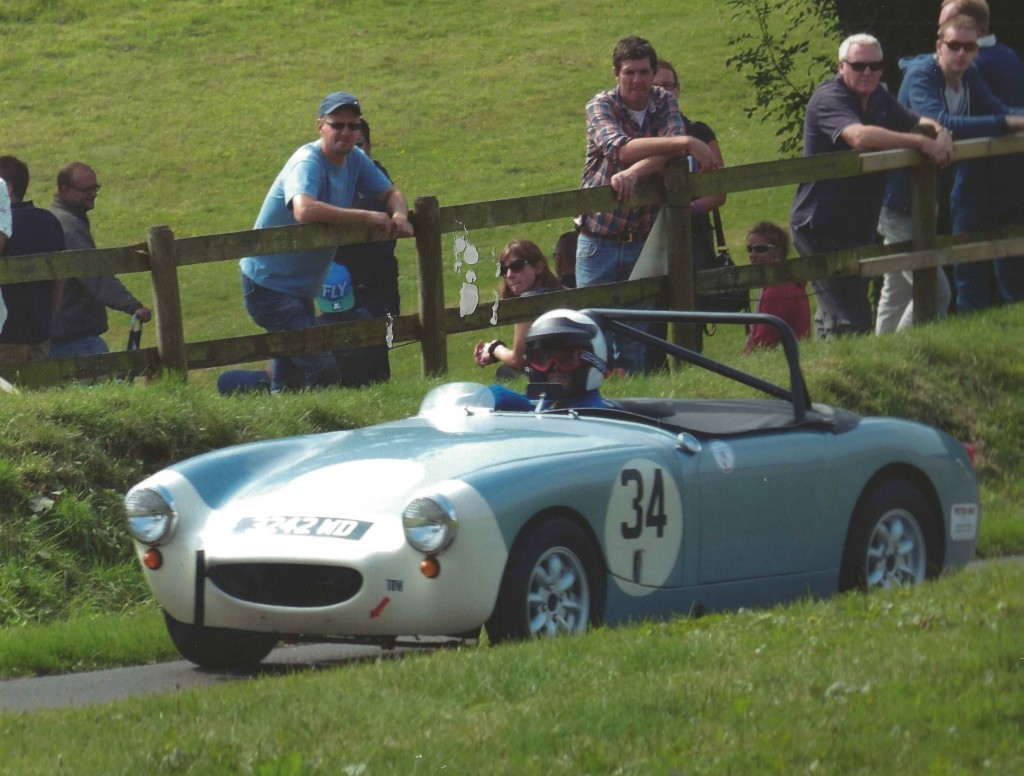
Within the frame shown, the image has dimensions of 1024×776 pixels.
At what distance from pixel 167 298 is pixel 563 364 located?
3363 millimetres

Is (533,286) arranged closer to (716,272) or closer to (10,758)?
(716,272)

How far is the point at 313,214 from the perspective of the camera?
10.7 m

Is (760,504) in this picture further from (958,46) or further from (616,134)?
(958,46)

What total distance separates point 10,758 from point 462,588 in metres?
1.85

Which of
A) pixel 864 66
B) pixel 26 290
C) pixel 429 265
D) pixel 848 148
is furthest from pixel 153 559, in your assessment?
pixel 848 148

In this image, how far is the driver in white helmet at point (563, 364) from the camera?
770cm

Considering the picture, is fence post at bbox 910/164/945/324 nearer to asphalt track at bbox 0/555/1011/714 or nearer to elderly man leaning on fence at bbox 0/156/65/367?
elderly man leaning on fence at bbox 0/156/65/367

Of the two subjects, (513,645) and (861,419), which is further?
(861,419)

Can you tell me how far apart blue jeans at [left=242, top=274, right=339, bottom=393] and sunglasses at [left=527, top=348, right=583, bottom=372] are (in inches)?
135

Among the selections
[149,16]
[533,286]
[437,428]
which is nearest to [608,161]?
[533,286]

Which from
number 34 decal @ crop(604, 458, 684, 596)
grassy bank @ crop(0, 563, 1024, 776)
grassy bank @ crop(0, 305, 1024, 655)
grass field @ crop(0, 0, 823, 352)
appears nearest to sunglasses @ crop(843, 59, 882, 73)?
grassy bank @ crop(0, 305, 1024, 655)

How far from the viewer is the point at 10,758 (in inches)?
199

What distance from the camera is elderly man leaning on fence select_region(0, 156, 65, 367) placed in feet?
36.0

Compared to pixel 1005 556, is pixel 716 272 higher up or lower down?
higher up
